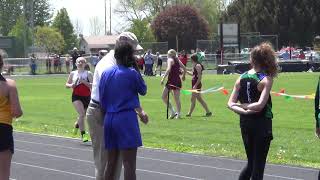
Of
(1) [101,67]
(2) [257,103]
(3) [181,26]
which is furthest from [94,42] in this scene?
(2) [257,103]

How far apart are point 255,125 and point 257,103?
0.85ft

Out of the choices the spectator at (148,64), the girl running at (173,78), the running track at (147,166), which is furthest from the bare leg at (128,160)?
the spectator at (148,64)

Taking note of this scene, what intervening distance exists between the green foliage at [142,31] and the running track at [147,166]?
75034 mm

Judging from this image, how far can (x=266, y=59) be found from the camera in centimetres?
724

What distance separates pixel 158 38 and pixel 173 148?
2897 inches

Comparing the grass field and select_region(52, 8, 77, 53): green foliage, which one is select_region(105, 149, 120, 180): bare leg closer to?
the grass field

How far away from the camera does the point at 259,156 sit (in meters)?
7.31

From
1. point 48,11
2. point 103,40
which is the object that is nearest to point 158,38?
point 48,11

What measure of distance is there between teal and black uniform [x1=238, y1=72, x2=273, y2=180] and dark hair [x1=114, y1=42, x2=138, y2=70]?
1.18 m

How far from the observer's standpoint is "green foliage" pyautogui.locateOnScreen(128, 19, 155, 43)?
88500 millimetres

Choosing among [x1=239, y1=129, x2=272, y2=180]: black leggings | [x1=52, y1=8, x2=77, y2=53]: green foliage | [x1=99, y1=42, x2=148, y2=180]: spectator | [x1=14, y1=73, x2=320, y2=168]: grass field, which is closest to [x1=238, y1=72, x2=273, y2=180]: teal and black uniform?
[x1=239, y1=129, x2=272, y2=180]: black leggings

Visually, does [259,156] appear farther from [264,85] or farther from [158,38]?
[158,38]

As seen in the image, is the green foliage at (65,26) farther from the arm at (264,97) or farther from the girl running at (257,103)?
the arm at (264,97)

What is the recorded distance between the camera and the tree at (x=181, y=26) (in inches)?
3305
